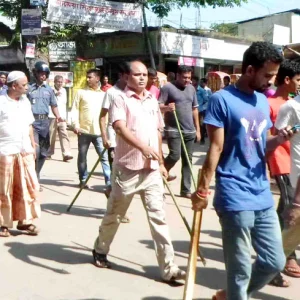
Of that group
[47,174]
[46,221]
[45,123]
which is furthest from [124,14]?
[46,221]

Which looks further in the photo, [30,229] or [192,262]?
[30,229]

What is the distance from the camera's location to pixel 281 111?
5.09 m

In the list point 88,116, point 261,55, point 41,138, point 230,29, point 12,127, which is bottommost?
point 41,138

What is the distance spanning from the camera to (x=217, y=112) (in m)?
3.78

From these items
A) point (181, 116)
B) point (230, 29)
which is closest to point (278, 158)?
point (181, 116)

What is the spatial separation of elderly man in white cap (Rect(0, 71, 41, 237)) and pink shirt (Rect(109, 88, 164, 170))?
1.62 meters

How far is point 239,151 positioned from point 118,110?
160cm

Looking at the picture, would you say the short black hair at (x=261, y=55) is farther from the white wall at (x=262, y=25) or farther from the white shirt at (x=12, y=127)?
the white wall at (x=262, y=25)

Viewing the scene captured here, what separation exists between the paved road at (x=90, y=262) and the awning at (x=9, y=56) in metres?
17.8

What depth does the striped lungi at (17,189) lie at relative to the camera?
258 inches

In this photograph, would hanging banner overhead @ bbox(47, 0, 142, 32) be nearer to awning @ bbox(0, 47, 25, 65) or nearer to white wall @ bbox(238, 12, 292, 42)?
awning @ bbox(0, 47, 25, 65)

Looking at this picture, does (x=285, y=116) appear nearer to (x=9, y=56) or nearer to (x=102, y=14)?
(x=102, y=14)

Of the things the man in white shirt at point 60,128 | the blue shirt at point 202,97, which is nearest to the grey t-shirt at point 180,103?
the man in white shirt at point 60,128

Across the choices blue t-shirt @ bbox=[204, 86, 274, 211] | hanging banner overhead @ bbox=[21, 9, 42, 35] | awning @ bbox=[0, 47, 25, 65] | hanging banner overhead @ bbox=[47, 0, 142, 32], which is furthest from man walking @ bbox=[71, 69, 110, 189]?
awning @ bbox=[0, 47, 25, 65]
